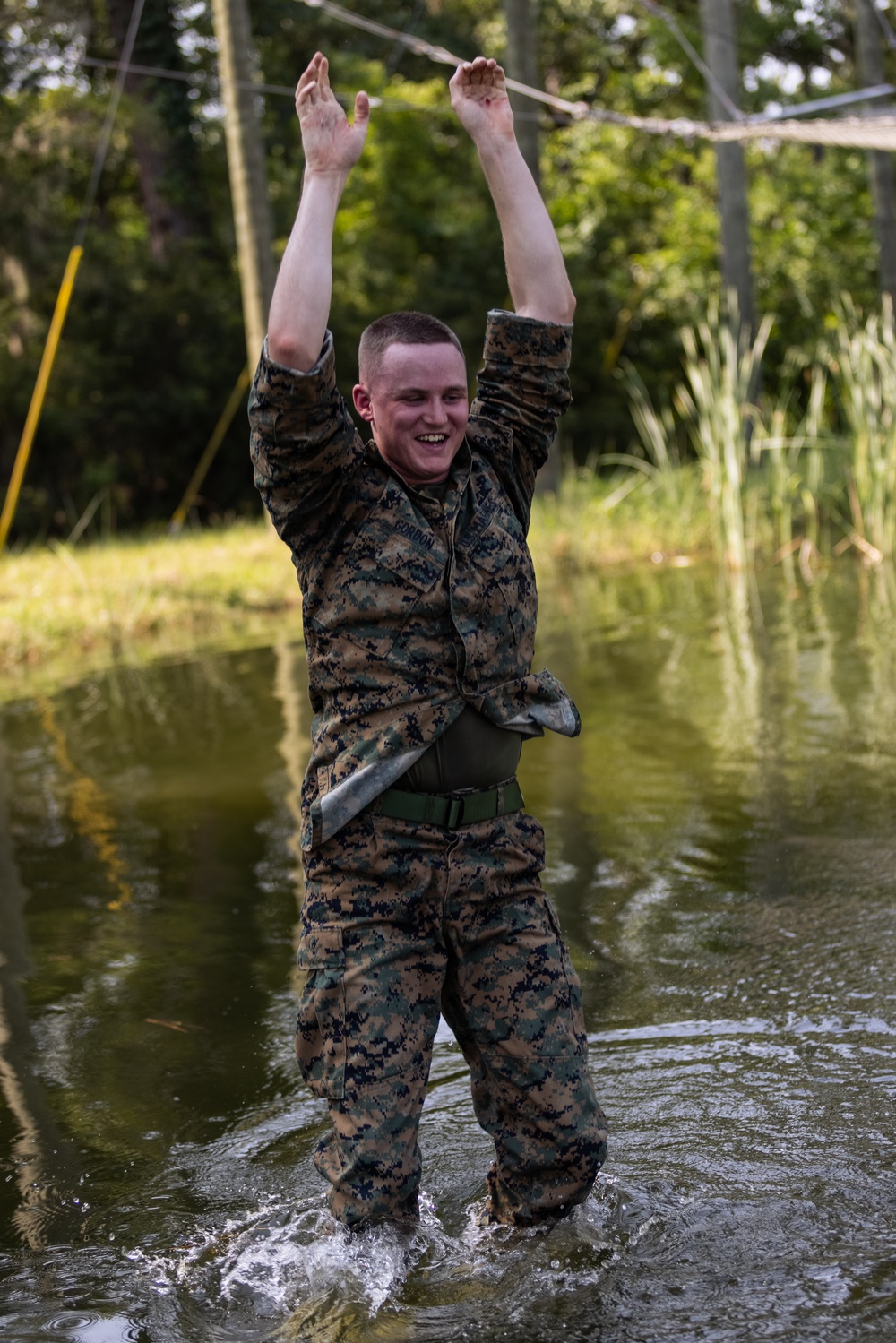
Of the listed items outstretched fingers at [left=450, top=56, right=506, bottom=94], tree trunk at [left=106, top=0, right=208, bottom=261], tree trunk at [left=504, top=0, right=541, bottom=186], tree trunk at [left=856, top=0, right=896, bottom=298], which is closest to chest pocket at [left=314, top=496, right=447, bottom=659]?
outstretched fingers at [left=450, top=56, right=506, bottom=94]

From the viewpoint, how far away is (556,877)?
5223mm

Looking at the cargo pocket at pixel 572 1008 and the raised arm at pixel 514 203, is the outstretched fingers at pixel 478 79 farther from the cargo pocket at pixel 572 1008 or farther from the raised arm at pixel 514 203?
the cargo pocket at pixel 572 1008

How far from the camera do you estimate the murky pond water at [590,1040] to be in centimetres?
276

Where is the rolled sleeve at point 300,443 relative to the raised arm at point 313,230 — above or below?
below

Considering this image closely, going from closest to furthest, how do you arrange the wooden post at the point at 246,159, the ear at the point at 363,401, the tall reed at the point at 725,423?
the ear at the point at 363,401 < the tall reed at the point at 725,423 < the wooden post at the point at 246,159

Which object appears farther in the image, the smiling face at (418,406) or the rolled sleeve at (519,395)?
the rolled sleeve at (519,395)

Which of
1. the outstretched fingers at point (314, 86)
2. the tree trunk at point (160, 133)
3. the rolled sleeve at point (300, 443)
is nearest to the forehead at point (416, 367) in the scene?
the rolled sleeve at point (300, 443)

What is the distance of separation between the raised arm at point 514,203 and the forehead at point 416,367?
0.30 m

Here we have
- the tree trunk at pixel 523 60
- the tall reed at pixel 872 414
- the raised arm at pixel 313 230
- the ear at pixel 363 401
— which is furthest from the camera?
the tree trunk at pixel 523 60

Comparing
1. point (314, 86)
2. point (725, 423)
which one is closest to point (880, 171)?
point (725, 423)

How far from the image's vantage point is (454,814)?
279 centimetres

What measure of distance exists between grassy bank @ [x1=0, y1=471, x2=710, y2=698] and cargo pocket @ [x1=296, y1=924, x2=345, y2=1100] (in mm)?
8002

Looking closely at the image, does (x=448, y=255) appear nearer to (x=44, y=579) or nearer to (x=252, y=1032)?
(x=44, y=579)

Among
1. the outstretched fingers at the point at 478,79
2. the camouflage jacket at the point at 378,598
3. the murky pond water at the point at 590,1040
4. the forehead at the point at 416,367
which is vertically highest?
the outstretched fingers at the point at 478,79
